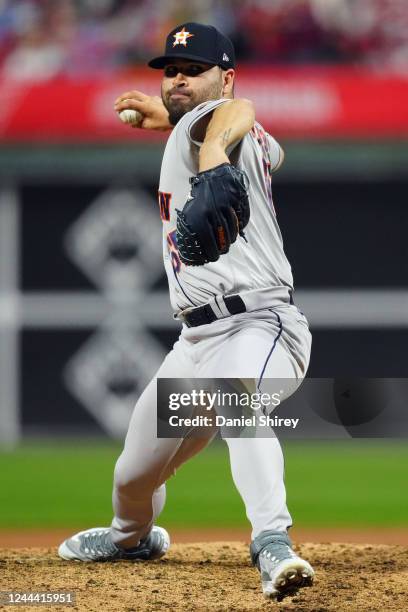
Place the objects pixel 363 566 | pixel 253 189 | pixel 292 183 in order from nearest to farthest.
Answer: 1. pixel 253 189
2. pixel 363 566
3. pixel 292 183

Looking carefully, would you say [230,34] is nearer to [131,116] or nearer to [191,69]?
[131,116]

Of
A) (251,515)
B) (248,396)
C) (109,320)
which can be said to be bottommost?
(251,515)

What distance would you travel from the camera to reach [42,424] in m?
10.5

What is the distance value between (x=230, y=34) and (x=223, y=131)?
7663 mm

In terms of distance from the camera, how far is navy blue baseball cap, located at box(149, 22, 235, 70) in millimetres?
3604

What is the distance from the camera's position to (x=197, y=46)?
11.9 feet

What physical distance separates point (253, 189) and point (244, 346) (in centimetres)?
52

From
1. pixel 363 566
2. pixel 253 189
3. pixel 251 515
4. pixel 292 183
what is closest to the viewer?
pixel 251 515

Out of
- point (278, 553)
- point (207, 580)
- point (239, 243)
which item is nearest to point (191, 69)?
point (239, 243)

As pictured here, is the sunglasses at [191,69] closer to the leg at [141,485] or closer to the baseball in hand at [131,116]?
the baseball in hand at [131,116]

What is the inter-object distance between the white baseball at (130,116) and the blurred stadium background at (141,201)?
576 cm

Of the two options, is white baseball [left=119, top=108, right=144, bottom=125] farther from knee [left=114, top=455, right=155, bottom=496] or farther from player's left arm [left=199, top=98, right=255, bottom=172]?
knee [left=114, top=455, right=155, bottom=496]

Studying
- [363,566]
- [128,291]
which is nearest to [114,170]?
[128,291]

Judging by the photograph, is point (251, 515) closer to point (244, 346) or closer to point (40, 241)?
point (244, 346)
